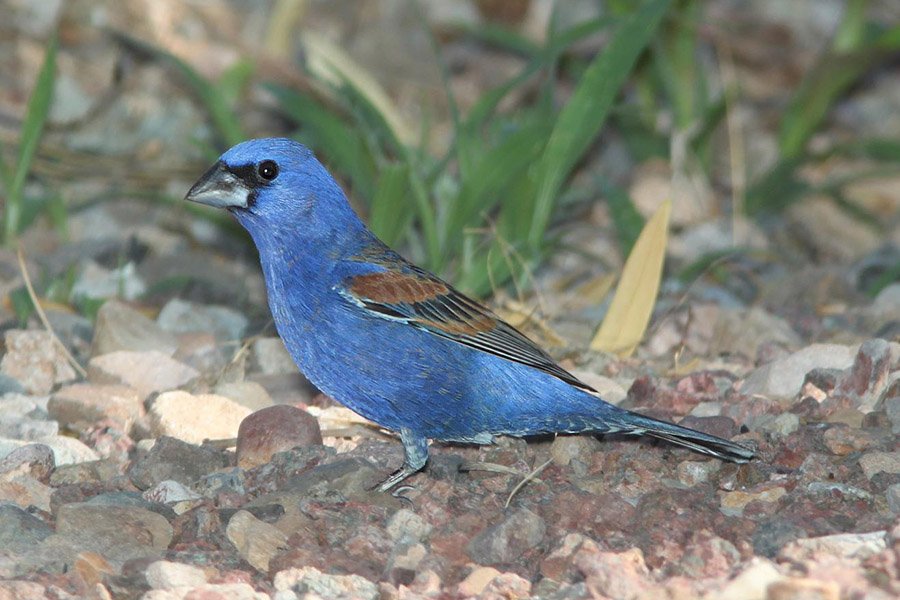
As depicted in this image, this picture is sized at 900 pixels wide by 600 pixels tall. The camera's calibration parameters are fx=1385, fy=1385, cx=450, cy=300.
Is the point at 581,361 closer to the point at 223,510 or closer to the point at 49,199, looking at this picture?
the point at 223,510

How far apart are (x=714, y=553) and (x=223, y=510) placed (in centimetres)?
116

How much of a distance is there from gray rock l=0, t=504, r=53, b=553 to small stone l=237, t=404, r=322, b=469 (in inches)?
24.3

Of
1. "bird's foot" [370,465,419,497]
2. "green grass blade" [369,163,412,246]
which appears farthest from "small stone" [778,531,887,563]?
"green grass blade" [369,163,412,246]

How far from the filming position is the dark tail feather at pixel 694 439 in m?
3.48

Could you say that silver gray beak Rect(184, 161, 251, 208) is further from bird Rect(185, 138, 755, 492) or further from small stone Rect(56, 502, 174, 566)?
small stone Rect(56, 502, 174, 566)

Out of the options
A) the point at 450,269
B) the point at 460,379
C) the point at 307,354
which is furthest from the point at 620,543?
the point at 450,269

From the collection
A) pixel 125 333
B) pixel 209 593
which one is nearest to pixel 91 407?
pixel 125 333

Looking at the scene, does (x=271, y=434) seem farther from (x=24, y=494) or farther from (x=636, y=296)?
(x=636, y=296)

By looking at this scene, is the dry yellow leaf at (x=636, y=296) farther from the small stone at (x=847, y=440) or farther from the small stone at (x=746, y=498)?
the small stone at (x=746, y=498)

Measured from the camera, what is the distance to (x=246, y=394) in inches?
166

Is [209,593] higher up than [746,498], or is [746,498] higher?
[746,498]

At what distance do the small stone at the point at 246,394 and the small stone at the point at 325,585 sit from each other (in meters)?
1.25

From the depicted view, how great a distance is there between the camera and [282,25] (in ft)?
24.7

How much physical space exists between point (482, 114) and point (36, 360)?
1940mm
